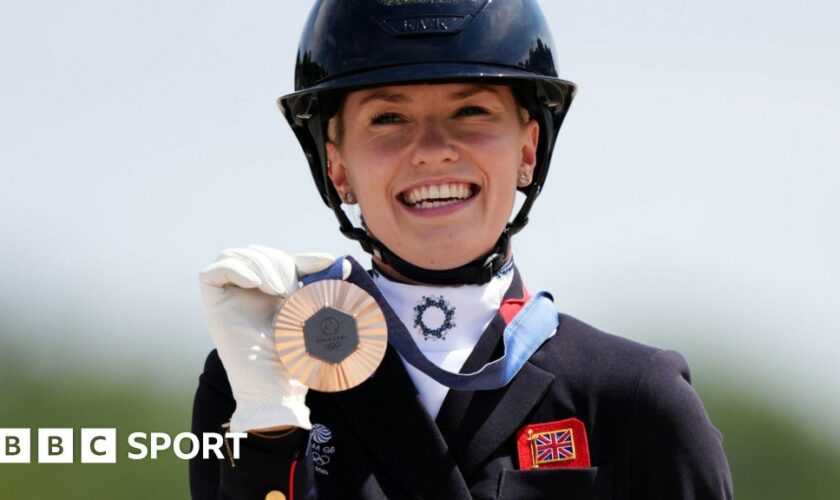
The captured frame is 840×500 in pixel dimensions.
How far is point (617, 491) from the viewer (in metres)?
5.50

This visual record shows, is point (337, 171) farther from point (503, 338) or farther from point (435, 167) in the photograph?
point (503, 338)

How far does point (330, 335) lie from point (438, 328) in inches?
19.4

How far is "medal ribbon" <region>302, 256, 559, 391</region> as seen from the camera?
5.62 m

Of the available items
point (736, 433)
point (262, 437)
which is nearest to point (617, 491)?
point (262, 437)

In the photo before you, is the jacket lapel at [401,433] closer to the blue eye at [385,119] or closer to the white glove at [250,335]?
the white glove at [250,335]

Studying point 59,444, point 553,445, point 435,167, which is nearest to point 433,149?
point 435,167

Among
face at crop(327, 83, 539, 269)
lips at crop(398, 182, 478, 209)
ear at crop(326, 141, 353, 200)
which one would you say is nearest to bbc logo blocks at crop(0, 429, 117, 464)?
ear at crop(326, 141, 353, 200)

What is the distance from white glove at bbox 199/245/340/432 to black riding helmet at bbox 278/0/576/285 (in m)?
0.61

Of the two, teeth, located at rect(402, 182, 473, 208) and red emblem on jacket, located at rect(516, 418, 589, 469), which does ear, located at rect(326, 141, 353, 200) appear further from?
red emblem on jacket, located at rect(516, 418, 589, 469)

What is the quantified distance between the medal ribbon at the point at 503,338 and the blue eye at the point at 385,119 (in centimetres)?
42

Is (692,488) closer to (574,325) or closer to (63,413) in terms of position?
(574,325)

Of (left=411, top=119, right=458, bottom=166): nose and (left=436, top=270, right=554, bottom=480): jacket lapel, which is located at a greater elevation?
(left=411, top=119, right=458, bottom=166): nose

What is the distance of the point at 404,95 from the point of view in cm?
581

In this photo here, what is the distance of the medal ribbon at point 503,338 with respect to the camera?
18.4 ft
